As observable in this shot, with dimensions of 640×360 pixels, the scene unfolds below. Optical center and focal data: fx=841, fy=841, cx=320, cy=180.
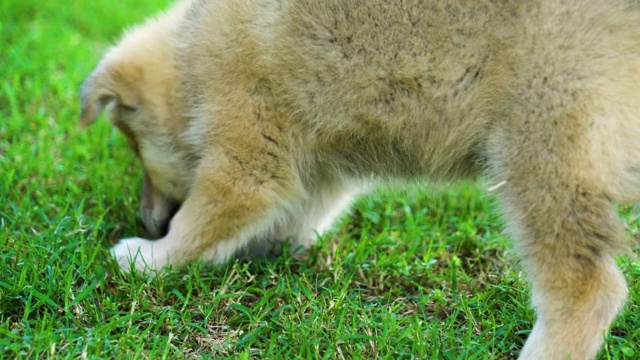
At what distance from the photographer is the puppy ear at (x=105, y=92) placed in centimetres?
353

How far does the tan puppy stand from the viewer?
2.65 m

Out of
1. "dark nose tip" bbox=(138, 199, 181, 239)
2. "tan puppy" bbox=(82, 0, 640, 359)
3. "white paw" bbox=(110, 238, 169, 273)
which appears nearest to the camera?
"tan puppy" bbox=(82, 0, 640, 359)

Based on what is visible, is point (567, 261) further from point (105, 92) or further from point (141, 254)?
point (105, 92)

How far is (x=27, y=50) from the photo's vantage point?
542 centimetres

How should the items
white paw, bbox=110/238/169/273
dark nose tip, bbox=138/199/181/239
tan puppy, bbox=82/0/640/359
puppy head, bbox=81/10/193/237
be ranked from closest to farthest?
tan puppy, bbox=82/0/640/359
white paw, bbox=110/238/169/273
puppy head, bbox=81/10/193/237
dark nose tip, bbox=138/199/181/239

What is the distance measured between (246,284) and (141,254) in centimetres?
43

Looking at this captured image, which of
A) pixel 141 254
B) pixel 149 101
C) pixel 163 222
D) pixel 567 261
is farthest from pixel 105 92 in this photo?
pixel 567 261

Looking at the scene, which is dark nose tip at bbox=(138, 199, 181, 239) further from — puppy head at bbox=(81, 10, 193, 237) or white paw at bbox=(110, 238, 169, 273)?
white paw at bbox=(110, 238, 169, 273)

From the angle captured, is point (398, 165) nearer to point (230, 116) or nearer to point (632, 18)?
point (230, 116)

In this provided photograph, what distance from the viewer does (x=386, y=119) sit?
9.96 ft

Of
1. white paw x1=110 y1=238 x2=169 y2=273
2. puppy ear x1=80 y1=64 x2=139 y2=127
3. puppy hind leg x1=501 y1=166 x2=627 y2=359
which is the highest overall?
puppy ear x1=80 y1=64 x2=139 y2=127

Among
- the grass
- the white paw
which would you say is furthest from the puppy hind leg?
the white paw

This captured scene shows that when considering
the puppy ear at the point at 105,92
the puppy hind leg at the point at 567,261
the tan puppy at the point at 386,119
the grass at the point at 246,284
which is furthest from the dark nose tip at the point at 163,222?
the puppy hind leg at the point at 567,261

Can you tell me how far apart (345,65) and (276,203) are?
671 mm
